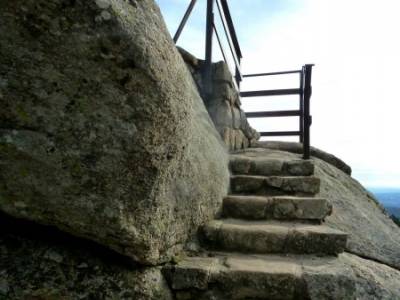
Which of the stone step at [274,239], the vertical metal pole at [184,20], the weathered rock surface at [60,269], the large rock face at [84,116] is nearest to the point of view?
the large rock face at [84,116]

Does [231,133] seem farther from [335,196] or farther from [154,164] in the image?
[154,164]

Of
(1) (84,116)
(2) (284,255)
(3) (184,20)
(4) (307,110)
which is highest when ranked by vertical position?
(3) (184,20)

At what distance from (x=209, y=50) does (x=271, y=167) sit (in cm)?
179

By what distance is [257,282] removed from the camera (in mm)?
1918

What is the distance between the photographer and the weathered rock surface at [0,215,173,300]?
63.3 inches

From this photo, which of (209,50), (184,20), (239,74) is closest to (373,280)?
(209,50)

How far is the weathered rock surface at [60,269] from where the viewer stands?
1.61m

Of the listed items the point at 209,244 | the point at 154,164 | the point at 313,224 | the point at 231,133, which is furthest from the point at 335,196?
the point at 154,164

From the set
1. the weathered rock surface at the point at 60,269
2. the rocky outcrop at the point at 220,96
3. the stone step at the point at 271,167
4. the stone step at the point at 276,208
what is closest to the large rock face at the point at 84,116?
the weathered rock surface at the point at 60,269

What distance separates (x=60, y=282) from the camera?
1.64 m

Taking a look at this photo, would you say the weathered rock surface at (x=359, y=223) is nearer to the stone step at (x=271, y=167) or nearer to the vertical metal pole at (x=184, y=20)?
the stone step at (x=271, y=167)

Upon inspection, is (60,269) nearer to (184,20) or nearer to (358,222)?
(358,222)

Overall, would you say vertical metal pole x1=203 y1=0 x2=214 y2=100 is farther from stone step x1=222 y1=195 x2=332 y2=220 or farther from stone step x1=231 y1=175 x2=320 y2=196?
stone step x1=222 y1=195 x2=332 y2=220

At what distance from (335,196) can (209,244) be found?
6.26 ft
